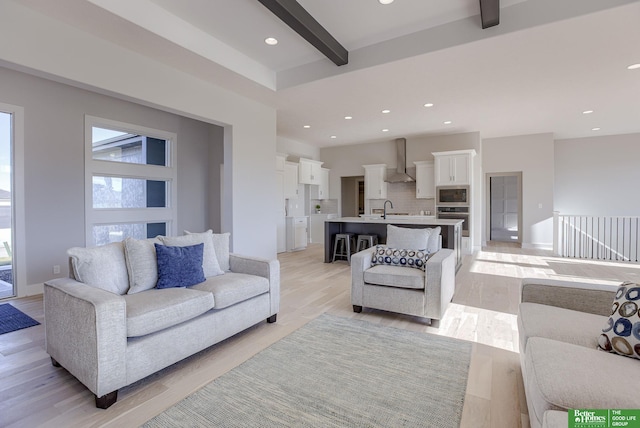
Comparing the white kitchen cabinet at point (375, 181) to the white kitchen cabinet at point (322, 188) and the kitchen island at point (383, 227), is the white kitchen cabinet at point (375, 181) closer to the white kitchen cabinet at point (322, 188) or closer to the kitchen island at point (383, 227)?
the white kitchen cabinet at point (322, 188)

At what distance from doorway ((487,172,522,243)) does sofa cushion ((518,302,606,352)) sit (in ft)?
26.6

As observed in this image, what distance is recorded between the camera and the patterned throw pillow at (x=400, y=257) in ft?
10.6

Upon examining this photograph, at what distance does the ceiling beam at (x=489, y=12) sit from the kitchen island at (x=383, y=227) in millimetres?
2798

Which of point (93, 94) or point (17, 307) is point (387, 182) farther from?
point (17, 307)

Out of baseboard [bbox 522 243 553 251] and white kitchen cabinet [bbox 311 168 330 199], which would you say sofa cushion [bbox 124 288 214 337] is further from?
baseboard [bbox 522 243 553 251]

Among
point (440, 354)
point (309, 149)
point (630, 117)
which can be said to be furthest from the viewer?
point (309, 149)

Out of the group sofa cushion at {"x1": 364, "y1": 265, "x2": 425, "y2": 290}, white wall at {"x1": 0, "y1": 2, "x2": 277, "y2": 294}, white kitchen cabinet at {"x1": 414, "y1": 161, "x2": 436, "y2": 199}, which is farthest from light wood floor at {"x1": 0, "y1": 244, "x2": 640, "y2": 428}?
white kitchen cabinet at {"x1": 414, "y1": 161, "x2": 436, "y2": 199}

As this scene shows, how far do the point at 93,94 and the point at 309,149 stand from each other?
544 centimetres

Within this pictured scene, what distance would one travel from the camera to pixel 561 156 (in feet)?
27.8

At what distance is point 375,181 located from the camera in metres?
8.45

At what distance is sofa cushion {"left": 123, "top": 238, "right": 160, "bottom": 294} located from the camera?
243 cm

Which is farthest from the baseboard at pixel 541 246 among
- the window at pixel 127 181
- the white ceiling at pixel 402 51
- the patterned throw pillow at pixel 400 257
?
the window at pixel 127 181

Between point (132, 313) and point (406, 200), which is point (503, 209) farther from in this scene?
point (132, 313)

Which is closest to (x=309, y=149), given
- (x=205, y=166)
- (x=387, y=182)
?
(x=387, y=182)
